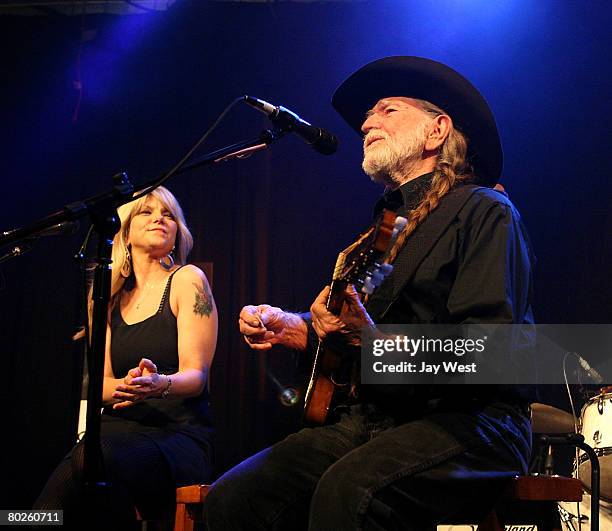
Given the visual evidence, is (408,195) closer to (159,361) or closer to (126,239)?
(159,361)

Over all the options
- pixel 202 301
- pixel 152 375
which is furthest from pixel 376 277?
pixel 202 301

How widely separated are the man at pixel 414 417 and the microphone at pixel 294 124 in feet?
1.29

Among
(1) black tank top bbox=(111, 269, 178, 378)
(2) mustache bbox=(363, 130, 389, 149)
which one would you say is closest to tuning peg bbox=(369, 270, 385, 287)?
(2) mustache bbox=(363, 130, 389, 149)

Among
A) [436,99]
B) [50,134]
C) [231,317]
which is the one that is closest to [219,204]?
[231,317]

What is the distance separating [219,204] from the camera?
530 centimetres

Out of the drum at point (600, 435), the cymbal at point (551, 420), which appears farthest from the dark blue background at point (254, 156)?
the cymbal at point (551, 420)

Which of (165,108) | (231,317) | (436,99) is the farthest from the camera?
(165,108)

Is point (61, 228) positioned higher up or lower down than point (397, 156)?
lower down

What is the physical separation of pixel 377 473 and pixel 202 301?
169 centimetres

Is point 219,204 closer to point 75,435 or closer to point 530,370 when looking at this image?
point 75,435

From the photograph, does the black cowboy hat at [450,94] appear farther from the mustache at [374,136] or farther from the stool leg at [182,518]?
the stool leg at [182,518]

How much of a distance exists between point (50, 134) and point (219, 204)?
1.44 meters

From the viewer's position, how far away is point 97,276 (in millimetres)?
2156

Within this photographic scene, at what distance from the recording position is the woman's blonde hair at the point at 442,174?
8.57ft
